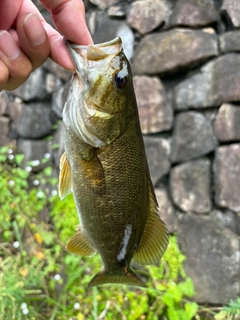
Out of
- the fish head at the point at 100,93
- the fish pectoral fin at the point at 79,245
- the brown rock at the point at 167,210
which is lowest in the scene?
the brown rock at the point at 167,210

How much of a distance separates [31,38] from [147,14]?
1448 mm

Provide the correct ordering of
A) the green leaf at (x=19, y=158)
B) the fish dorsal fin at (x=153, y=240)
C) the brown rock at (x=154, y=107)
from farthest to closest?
the green leaf at (x=19, y=158), the brown rock at (x=154, y=107), the fish dorsal fin at (x=153, y=240)

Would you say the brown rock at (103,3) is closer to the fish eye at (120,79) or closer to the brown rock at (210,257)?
the brown rock at (210,257)

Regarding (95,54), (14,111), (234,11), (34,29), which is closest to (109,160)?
(95,54)

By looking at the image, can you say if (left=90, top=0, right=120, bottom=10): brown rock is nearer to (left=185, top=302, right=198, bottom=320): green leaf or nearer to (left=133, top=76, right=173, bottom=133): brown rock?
(left=133, top=76, right=173, bottom=133): brown rock

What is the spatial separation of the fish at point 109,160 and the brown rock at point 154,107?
3.75 ft

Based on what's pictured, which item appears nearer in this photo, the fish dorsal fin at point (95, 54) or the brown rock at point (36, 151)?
the fish dorsal fin at point (95, 54)

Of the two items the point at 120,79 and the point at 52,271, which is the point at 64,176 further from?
the point at 52,271

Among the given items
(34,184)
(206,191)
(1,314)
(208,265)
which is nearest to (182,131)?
(206,191)

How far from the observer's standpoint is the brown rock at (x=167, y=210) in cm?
226

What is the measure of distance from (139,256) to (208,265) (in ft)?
3.51

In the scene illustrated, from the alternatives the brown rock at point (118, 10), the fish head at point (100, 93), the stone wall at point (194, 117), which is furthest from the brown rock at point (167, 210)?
the fish head at point (100, 93)

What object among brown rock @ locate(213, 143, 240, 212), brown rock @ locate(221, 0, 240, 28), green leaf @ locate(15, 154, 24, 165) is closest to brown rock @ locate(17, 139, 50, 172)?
green leaf @ locate(15, 154, 24, 165)

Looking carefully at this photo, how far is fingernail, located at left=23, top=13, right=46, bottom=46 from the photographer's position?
3.14 ft
